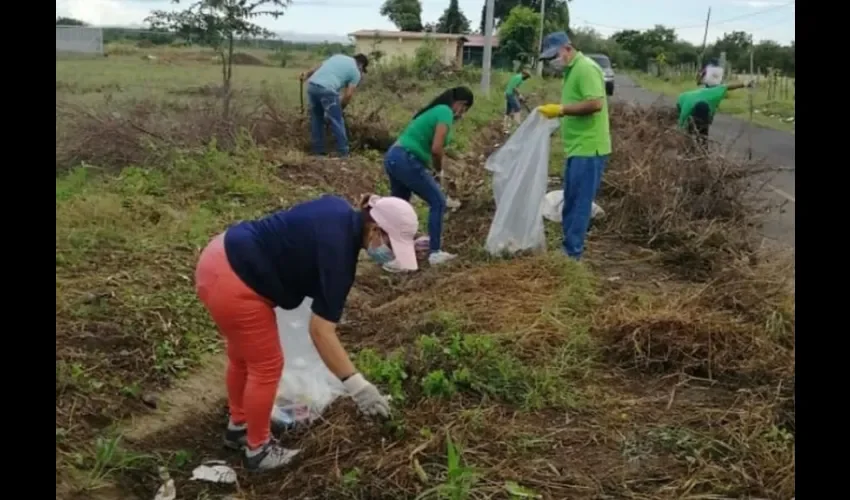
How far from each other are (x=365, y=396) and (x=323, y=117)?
256 inches

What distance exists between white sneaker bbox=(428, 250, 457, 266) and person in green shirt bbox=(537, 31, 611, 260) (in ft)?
2.80

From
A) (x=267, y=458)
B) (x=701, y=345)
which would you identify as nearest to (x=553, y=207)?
(x=701, y=345)

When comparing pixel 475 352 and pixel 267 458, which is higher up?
pixel 475 352

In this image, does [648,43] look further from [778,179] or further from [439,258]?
[439,258]

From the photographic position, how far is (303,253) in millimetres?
2807

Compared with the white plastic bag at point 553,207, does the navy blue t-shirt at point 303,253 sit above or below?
above

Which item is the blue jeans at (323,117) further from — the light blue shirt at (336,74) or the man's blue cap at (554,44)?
the man's blue cap at (554,44)

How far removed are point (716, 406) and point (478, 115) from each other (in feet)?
39.6

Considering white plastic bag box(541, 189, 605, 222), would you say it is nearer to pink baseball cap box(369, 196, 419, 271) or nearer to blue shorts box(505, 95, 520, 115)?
pink baseball cap box(369, 196, 419, 271)

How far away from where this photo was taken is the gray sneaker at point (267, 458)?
10.1ft

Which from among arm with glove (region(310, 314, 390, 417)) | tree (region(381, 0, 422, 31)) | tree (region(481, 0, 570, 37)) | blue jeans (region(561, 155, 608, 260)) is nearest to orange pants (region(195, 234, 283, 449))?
arm with glove (region(310, 314, 390, 417))

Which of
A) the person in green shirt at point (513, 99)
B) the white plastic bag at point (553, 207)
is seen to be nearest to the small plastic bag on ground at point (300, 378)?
the white plastic bag at point (553, 207)

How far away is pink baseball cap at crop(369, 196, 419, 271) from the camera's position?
8.96 feet
